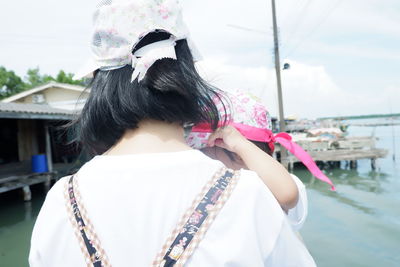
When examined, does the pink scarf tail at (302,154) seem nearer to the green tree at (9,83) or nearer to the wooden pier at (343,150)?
Result: the wooden pier at (343,150)

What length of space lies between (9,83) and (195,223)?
32.8 metres

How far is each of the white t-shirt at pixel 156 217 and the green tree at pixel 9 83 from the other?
3125 cm

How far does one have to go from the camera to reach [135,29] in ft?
2.77

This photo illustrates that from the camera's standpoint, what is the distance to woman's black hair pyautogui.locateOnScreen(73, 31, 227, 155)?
859mm

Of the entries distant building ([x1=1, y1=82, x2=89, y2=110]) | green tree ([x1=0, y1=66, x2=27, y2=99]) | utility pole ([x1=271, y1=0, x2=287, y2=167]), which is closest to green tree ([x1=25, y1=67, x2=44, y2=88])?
green tree ([x1=0, y1=66, x2=27, y2=99])

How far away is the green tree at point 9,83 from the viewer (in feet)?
91.7

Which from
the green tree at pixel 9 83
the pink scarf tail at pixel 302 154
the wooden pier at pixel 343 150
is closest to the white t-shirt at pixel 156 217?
the pink scarf tail at pixel 302 154

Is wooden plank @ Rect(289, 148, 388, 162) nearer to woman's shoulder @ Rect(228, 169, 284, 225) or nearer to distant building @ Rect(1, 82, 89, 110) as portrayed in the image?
distant building @ Rect(1, 82, 89, 110)

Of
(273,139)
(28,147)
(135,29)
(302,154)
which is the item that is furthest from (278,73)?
(135,29)

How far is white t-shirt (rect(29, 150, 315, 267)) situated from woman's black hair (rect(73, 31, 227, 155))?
0.13m

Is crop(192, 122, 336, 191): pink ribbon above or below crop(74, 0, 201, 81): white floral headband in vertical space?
below

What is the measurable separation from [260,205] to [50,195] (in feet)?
1.69

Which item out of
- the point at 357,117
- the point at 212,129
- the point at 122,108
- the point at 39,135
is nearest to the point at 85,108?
the point at 122,108

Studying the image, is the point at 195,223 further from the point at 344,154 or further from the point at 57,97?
the point at 57,97
